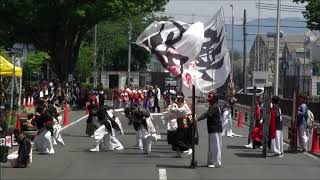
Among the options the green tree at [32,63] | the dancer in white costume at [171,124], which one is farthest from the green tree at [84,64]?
the dancer in white costume at [171,124]

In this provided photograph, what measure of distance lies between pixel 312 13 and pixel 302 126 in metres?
26.3

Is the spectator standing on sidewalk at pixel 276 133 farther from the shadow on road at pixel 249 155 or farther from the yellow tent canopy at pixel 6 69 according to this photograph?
the yellow tent canopy at pixel 6 69

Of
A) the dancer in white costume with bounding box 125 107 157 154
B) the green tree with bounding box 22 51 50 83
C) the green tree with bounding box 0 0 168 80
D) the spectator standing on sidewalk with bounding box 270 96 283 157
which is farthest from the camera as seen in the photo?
the green tree with bounding box 22 51 50 83

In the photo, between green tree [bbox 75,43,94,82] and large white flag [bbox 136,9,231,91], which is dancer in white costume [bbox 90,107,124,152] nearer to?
large white flag [bbox 136,9,231,91]

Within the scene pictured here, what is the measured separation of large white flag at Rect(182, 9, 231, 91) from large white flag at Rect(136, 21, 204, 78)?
24cm

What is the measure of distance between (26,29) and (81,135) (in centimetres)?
2930

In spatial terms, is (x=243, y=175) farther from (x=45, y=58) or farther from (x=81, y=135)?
(x=45, y=58)

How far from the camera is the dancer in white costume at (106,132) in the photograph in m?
19.7

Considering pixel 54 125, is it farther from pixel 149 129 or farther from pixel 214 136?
pixel 214 136

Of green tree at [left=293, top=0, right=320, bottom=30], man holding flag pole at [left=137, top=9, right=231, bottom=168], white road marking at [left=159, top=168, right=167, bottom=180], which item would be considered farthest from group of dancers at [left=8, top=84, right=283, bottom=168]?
green tree at [left=293, top=0, right=320, bottom=30]

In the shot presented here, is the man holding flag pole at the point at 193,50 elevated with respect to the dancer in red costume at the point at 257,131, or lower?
elevated

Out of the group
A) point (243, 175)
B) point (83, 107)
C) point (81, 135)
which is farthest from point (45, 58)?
point (243, 175)

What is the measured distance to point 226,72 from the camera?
1795cm

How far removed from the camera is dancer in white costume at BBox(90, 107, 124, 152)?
1973cm
